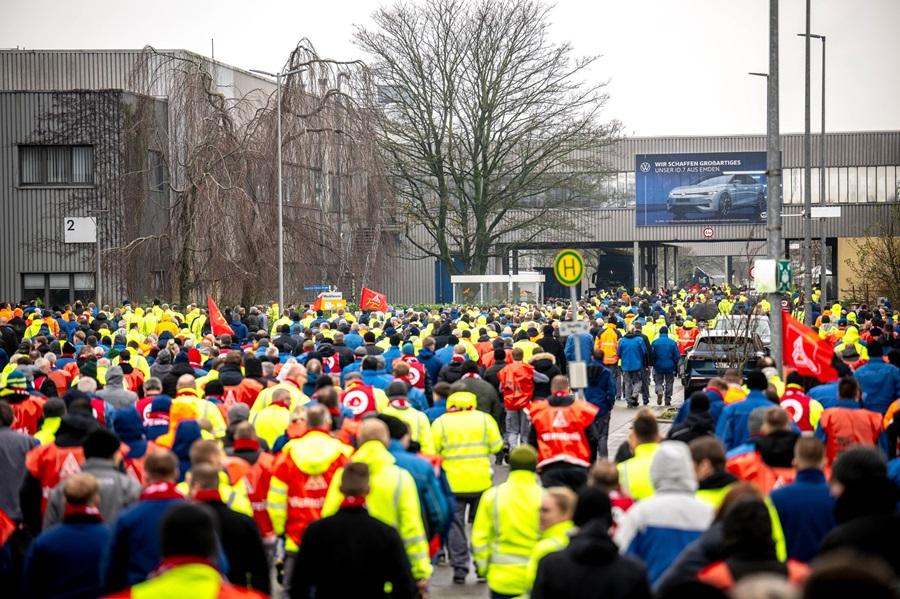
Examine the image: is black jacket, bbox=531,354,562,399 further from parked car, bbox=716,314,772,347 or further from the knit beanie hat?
the knit beanie hat

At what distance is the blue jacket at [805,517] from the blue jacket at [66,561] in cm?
357

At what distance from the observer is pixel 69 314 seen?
3045 centimetres

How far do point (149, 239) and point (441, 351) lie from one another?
17305 millimetres

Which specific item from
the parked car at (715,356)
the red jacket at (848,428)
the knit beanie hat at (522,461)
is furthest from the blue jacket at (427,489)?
the parked car at (715,356)

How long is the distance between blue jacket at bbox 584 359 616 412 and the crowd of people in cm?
4

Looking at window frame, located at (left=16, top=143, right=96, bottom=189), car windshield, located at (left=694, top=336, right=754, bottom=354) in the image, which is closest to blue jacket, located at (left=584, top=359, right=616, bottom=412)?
car windshield, located at (left=694, top=336, right=754, bottom=354)

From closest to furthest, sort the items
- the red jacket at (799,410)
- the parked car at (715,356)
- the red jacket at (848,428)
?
the red jacket at (848,428) → the red jacket at (799,410) → the parked car at (715,356)

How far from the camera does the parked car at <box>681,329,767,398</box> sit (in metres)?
22.8

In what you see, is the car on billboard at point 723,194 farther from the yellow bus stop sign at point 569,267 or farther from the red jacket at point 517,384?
the yellow bus stop sign at point 569,267

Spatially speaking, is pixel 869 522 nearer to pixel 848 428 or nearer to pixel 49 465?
pixel 848 428

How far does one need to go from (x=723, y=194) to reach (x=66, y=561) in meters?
58.1

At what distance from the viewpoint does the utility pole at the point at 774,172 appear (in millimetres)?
19906

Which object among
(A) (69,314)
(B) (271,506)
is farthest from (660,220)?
(B) (271,506)

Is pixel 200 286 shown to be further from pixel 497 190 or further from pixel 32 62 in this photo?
pixel 32 62
